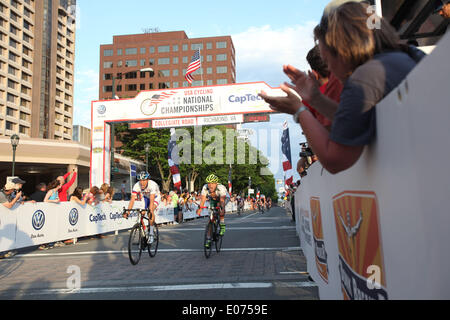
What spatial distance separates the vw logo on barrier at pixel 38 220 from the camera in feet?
34.6

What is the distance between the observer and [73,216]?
1230 centimetres

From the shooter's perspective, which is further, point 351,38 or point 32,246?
point 32,246

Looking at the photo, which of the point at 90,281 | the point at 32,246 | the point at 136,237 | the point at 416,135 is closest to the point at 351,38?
the point at 416,135

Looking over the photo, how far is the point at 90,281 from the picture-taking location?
5.98 meters

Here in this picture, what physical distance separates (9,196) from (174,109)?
545 inches

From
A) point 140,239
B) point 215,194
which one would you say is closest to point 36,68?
point 215,194

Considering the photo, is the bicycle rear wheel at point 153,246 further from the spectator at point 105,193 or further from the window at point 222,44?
the window at point 222,44

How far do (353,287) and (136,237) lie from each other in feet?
22.3

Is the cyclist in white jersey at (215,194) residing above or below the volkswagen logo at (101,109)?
below

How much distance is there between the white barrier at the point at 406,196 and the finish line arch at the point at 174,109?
19967 mm

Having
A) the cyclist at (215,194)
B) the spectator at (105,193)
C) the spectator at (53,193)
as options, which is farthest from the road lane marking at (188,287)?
the spectator at (105,193)

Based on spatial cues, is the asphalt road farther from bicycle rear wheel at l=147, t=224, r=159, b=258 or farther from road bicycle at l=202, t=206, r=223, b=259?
road bicycle at l=202, t=206, r=223, b=259

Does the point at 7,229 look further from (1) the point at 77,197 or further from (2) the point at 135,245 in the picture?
(2) the point at 135,245
